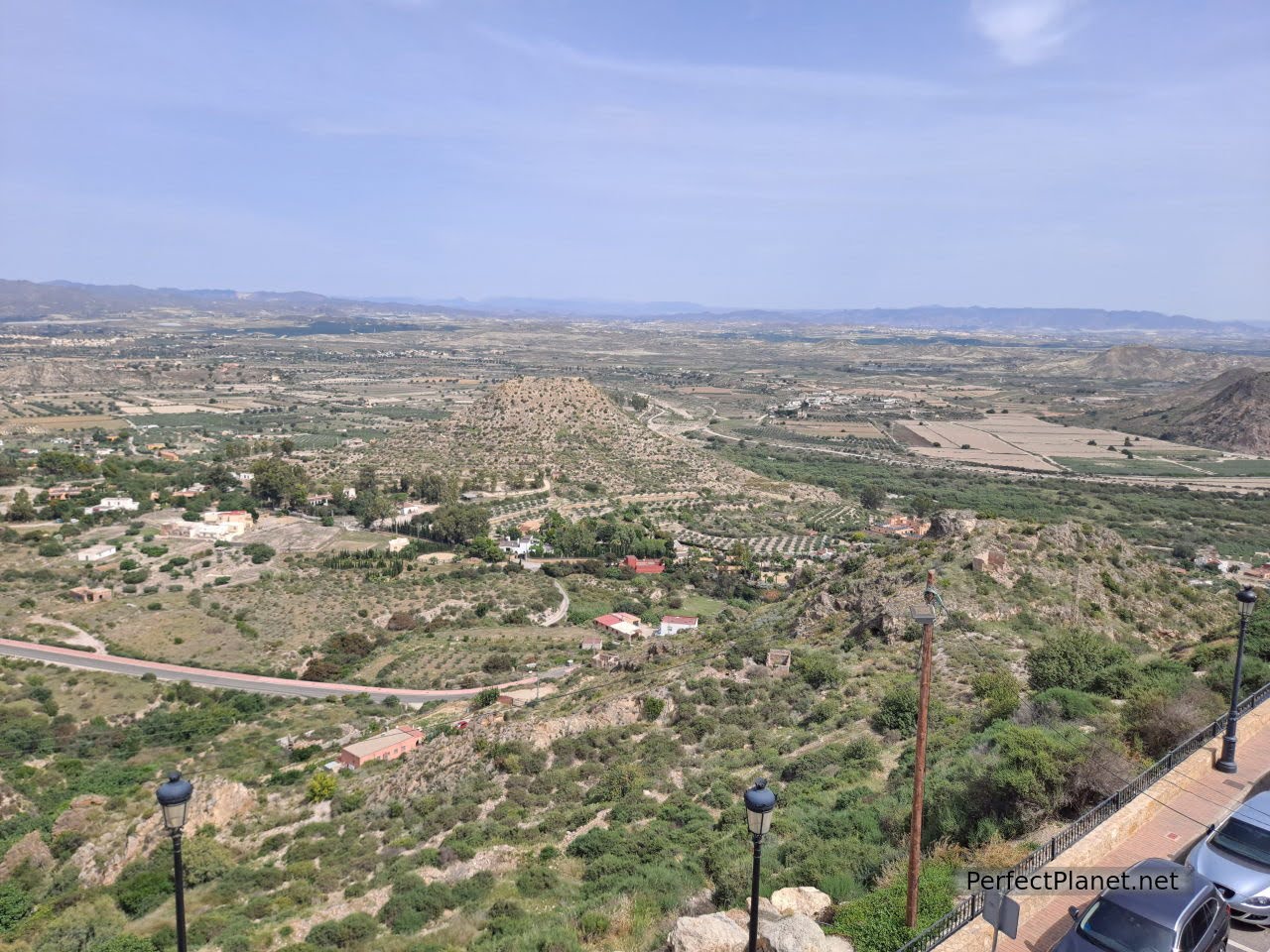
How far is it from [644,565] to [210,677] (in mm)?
27857

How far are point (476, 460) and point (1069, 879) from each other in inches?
2999

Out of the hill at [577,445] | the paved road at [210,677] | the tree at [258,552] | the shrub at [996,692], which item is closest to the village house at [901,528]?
the hill at [577,445]

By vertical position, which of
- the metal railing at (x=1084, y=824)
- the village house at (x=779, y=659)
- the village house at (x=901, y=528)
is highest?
the metal railing at (x=1084, y=824)

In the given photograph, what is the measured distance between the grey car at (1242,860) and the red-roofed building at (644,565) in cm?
4427

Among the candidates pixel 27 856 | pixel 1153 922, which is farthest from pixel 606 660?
pixel 1153 922

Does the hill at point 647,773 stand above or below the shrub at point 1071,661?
below

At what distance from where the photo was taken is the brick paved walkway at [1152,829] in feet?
27.6

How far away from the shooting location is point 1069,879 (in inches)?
365

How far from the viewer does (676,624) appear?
41.1m

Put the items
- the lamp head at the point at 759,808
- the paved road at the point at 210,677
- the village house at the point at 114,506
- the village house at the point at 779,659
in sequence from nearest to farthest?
the lamp head at the point at 759,808, the village house at the point at 779,659, the paved road at the point at 210,677, the village house at the point at 114,506

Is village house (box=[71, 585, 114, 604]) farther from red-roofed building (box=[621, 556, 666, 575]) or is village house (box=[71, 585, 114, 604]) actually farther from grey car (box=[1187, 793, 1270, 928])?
grey car (box=[1187, 793, 1270, 928])

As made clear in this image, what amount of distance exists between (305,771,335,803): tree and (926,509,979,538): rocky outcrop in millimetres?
21267

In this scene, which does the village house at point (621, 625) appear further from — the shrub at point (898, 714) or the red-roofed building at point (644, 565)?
the shrub at point (898, 714)

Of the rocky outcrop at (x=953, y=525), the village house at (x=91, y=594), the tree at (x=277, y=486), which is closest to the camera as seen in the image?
the rocky outcrop at (x=953, y=525)
